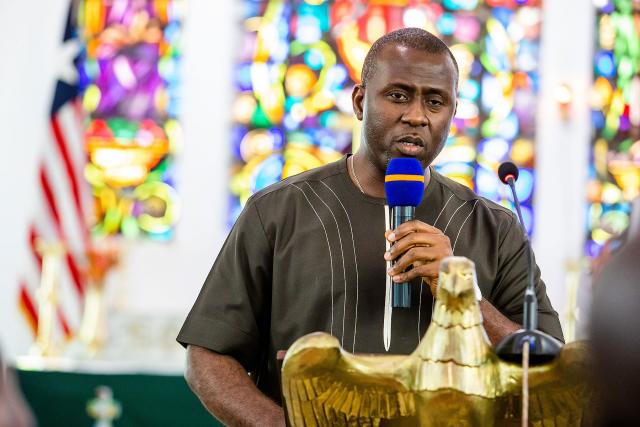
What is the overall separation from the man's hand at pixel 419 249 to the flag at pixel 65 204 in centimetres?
470

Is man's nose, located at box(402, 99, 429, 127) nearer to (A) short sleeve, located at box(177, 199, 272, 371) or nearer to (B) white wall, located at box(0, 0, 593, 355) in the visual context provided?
(A) short sleeve, located at box(177, 199, 272, 371)

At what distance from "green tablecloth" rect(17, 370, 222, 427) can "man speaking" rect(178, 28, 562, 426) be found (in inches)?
90.1

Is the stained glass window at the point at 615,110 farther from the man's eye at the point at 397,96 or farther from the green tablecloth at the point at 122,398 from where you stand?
the man's eye at the point at 397,96

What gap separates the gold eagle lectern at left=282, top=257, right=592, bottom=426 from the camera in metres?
1.43

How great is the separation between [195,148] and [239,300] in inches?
191

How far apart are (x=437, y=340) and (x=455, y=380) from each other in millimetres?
57

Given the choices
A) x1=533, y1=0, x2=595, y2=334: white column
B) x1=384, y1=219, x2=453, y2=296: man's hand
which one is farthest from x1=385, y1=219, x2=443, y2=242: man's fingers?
x1=533, y1=0, x2=595, y2=334: white column

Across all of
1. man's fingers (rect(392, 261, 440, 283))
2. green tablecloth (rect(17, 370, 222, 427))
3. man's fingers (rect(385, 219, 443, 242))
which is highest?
man's fingers (rect(385, 219, 443, 242))

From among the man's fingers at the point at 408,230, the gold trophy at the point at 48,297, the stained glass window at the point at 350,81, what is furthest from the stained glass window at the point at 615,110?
the man's fingers at the point at 408,230

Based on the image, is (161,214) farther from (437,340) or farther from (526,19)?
(437,340)

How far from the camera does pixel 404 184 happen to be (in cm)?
190

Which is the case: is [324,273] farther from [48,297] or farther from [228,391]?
[48,297]

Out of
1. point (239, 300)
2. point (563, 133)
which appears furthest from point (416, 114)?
point (563, 133)

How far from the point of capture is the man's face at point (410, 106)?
207 centimetres
